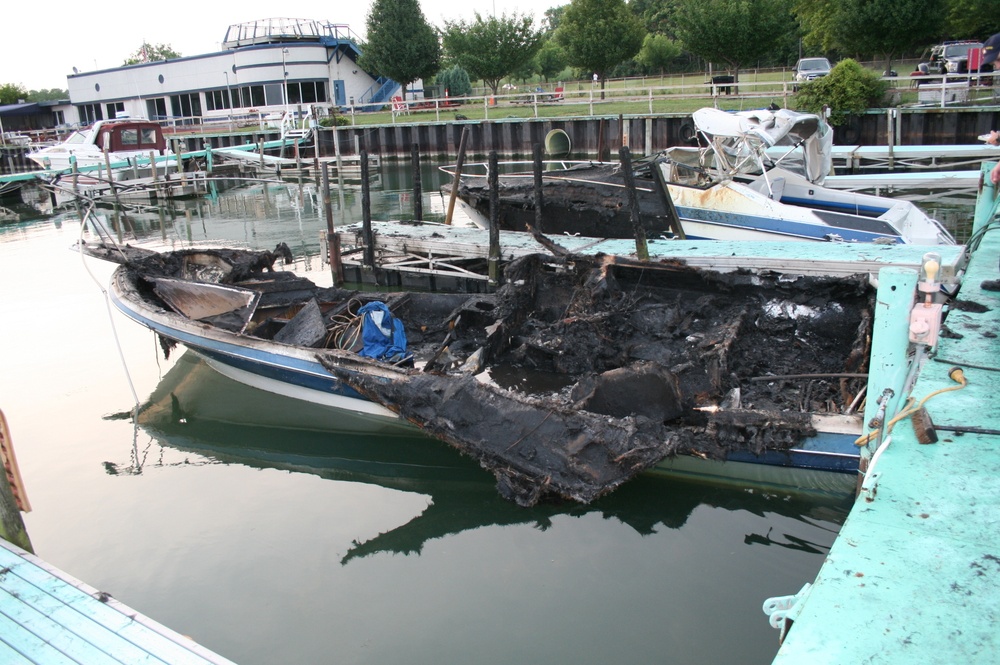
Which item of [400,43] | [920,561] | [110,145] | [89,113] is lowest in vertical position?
[920,561]

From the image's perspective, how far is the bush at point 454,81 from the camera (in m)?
45.4

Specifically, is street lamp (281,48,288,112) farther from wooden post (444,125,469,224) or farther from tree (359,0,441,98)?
wooden post (444,125,469,224)

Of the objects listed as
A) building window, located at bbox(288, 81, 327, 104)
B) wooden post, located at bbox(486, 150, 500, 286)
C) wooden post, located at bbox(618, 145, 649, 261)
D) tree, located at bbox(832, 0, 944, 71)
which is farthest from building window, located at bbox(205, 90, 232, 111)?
wooden post, located at bbox(618, 145, 649, 261)

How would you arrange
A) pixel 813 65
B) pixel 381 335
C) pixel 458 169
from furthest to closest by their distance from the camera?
pixel 813 65 < pixel 458 169 < pixel 381 335

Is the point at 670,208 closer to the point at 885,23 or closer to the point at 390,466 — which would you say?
the point at 390,466

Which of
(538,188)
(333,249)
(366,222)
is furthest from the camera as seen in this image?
(333,249)

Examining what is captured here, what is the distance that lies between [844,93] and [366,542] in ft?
70.7

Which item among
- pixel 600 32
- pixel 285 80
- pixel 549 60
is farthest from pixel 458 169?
pixel 549 60

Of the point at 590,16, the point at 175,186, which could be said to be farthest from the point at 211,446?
the point at 590,16

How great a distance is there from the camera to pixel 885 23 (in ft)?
91.2

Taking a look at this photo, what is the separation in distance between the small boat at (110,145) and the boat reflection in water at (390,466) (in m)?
22.4

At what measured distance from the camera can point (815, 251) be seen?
8992mm

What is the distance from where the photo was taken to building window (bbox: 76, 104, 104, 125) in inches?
2044

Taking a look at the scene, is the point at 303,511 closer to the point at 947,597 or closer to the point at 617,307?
the point at 617,307
